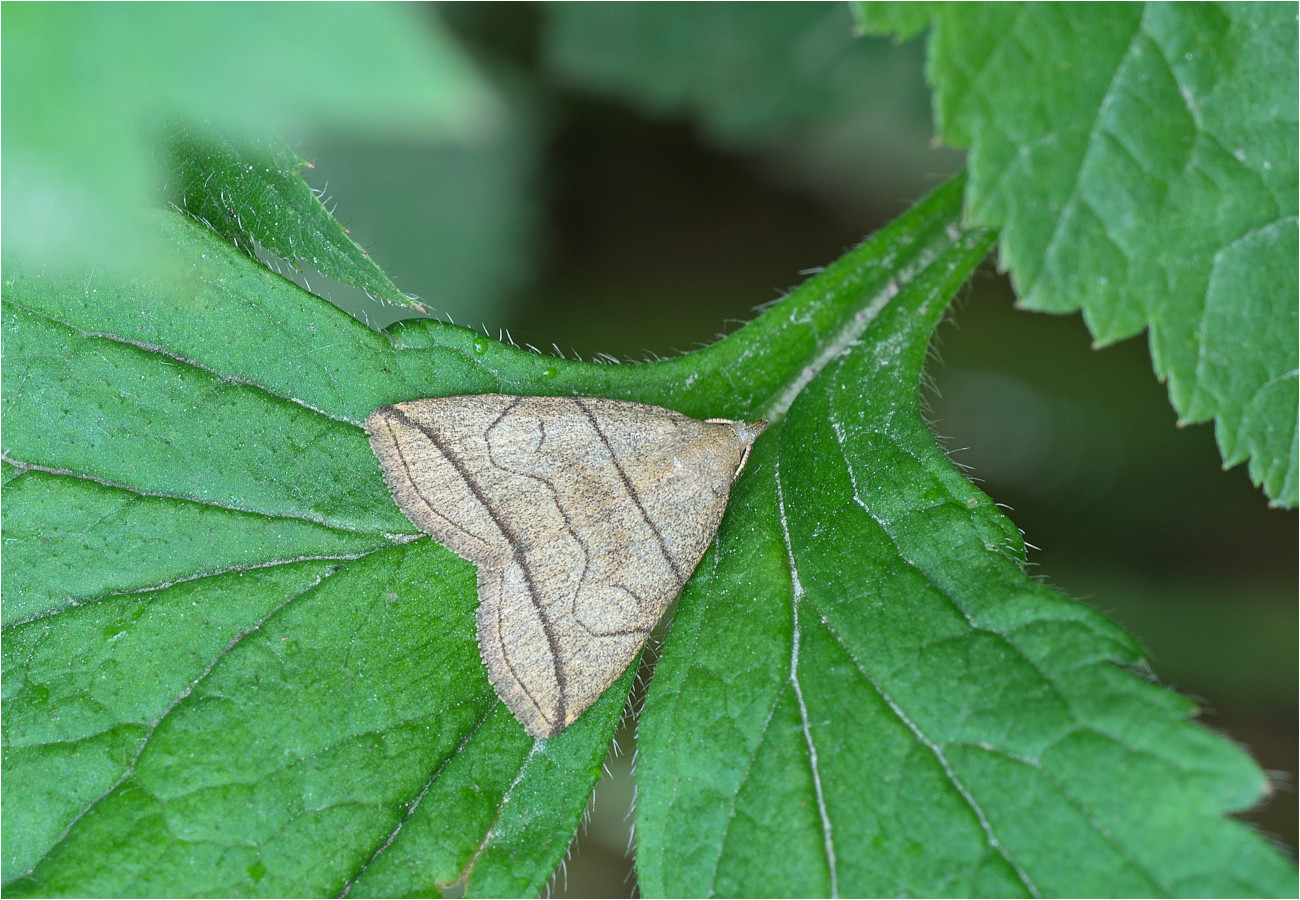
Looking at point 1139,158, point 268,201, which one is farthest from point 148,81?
point 1139,158

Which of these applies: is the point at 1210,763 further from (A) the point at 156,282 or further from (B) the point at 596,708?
(A) the point at 156,282

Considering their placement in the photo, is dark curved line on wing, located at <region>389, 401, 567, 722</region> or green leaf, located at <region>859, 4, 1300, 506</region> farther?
dark curved line on wing, located at <region>389, 401, 567, 722</region>

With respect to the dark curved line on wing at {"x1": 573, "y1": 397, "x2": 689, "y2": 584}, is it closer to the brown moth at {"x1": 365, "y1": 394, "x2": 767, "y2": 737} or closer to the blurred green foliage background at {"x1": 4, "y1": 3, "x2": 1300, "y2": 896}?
the brown moth at {"x1": 365, "y1": 394, "x2": 767, "y2": 737}

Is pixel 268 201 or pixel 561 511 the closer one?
pixel 268 201

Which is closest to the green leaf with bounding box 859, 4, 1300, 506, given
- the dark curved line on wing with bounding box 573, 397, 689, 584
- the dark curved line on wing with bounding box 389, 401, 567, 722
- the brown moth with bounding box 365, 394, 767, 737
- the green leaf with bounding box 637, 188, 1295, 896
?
the green leaf with bounding box 637, 188, 1295, 896

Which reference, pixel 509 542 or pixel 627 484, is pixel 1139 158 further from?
pixel 509 542
